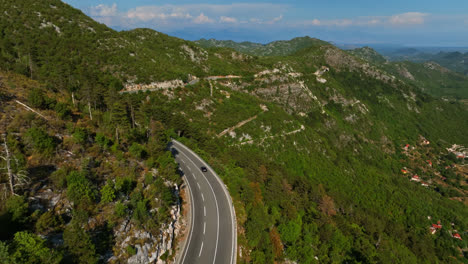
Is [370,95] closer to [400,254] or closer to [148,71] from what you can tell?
[400,254]

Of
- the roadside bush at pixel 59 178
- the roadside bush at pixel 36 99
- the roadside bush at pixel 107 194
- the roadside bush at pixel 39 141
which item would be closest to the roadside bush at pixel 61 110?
the roadside bush at pixel 36 99

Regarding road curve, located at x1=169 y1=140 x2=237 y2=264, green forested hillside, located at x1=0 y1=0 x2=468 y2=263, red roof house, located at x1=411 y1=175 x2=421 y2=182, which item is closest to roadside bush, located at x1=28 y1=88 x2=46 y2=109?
green forested hillside, located at x1=0 y1=0 x2=468 y2=263

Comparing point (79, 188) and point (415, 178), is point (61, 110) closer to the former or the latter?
point (79, 188)

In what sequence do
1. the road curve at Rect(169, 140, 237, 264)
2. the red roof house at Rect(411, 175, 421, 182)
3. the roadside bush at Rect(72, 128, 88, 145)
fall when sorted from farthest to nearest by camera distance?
the red roof house at Rect(411, 175, 421, 182)
the road curve at Rect(169, 140, 237, 264)
the roadside bush at Rect(72, 128, 88, 145)

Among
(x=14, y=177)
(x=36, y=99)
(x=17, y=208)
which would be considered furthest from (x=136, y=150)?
(x=17, y=208)

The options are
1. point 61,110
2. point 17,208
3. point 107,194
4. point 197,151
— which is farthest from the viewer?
point 197,151

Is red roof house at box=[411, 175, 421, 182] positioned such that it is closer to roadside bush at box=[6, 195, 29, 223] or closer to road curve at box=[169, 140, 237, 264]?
road curve at box=[169, 140, 237, 264]

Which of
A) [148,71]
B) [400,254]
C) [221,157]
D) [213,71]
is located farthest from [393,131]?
[148,71]
